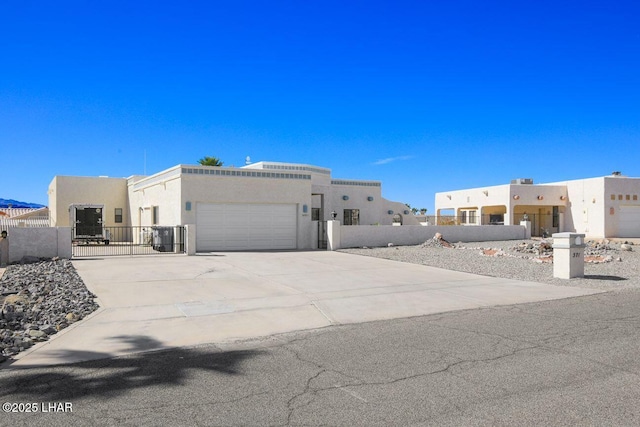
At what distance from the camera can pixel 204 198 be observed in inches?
909

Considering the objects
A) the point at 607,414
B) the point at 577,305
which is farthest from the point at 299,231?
the point at 607,414

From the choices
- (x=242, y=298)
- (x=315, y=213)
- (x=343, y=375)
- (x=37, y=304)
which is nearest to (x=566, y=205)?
(x=315, y=213)

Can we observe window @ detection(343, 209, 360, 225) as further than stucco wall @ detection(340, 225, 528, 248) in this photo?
Yes

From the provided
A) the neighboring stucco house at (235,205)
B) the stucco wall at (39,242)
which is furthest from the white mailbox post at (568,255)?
the stucco wall at (39,242)

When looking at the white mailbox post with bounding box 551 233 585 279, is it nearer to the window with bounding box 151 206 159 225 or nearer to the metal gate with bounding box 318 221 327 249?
the metal gate with bounding box 318 221 327 249

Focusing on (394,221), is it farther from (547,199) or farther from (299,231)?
(299,231)

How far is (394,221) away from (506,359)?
1387 inches

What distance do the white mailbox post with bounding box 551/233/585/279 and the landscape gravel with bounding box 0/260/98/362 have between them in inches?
477

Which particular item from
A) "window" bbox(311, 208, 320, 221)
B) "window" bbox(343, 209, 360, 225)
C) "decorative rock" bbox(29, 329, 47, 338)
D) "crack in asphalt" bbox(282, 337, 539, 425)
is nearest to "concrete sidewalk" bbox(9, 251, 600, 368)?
"decorative rock" bbox(29, 329, 47, 338)

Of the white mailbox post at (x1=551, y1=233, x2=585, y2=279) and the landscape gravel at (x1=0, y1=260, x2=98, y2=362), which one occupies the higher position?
the white mailbox post at (x1=551, y1=233, x2=585, y2=279)

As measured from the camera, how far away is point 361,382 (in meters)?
5.34

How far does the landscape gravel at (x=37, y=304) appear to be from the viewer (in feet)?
23.4

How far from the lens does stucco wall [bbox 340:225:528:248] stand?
26.1 meters

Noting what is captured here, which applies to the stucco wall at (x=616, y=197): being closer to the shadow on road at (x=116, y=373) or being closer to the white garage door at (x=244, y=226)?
the white garage door at (x=244, y=226)
